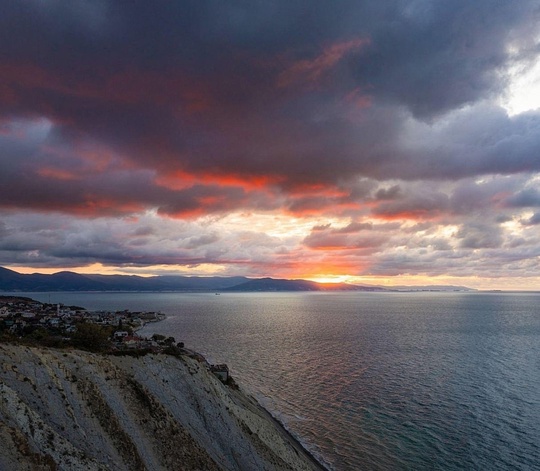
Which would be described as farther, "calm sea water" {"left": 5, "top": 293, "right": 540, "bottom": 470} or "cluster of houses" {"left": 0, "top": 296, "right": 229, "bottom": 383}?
"cluster of houses" {"left": 0, "top": 296, "right": 229, "bottom": 383}

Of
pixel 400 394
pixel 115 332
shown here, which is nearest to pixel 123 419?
pixel 400 394

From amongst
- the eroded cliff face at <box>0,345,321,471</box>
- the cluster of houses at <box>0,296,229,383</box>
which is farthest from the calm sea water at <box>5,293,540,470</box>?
the eroded cliff face at <box>0,345,321,471</box>

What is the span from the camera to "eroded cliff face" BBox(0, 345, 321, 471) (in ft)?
84.5

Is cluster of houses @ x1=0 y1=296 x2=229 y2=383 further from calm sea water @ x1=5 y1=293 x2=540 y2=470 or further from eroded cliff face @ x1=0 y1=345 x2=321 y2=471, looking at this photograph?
calm sea water @ x1=5 y1=293 x2=540 y2=470

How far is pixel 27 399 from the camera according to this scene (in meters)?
29.5

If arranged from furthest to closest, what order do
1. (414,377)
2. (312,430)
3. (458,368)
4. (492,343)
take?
(492,343), (458,368), (414,377), (312,430)

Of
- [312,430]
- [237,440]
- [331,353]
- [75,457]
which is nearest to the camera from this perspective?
[75,457]

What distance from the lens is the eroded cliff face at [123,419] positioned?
2575cm

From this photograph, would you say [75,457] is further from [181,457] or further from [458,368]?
[458,368]

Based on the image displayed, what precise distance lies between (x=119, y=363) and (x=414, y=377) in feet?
217

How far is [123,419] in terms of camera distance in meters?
Answer: 33.4

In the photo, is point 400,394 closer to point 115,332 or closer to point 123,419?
point 123,419

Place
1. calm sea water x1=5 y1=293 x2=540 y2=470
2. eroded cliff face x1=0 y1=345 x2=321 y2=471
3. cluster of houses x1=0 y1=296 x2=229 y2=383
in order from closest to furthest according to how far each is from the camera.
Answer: eroded cliff face x1=0 y1=345 x2=321 y2=471
calm sea water x1=5 y1=293 x2=540 y2=470
cluster of houses x1=0 y1=296 x2=229 y2=383

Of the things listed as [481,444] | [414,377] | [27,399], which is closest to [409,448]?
[481,444]
